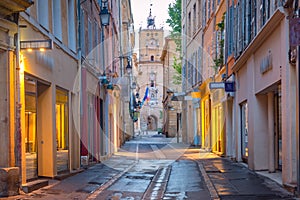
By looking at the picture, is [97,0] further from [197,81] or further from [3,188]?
[3,188]

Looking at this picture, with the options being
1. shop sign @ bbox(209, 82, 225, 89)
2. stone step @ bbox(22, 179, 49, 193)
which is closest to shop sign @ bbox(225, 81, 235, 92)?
shop sign @ bbox(209, 82, 225, 89)

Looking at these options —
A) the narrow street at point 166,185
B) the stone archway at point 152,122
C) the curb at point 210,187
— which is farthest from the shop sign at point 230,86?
the stone archway at point 152,122

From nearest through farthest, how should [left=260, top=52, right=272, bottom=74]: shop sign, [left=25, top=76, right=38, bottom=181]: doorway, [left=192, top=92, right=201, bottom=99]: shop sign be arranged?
[left=25, top=76, right=38, bottom=181]: doorway, [left=260, top=52, right=272, bottom=74]: shop sign, [left=192, top=92, right=201, bottom=99]: shop sign

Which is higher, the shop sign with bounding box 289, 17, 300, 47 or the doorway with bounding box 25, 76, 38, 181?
the shop sign with bounding box 289, 17, 300, 47

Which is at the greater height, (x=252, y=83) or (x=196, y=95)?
(x=196, y=95)

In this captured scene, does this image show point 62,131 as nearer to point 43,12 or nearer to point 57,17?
point 57,17

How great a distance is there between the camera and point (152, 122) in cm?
9275

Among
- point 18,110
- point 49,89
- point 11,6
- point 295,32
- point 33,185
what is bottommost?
point 33,185

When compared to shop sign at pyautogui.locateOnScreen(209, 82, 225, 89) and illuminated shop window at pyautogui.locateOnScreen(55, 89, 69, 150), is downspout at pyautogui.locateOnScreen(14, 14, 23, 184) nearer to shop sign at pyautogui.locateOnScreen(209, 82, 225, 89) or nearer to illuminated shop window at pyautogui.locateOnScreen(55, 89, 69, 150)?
illuminated shop window at pyautogui.locateOnScreen(55, 89, 69, 150)

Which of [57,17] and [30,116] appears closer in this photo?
[30,116]

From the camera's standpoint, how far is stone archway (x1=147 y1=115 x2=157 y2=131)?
90.4 metres

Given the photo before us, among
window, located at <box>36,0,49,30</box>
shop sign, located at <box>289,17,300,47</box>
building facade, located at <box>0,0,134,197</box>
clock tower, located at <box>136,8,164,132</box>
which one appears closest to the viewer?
shop sign, located at <box>289,17,300,47</box>

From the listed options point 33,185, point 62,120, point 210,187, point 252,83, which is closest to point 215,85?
point 252,83

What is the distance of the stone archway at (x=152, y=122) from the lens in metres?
90.4
